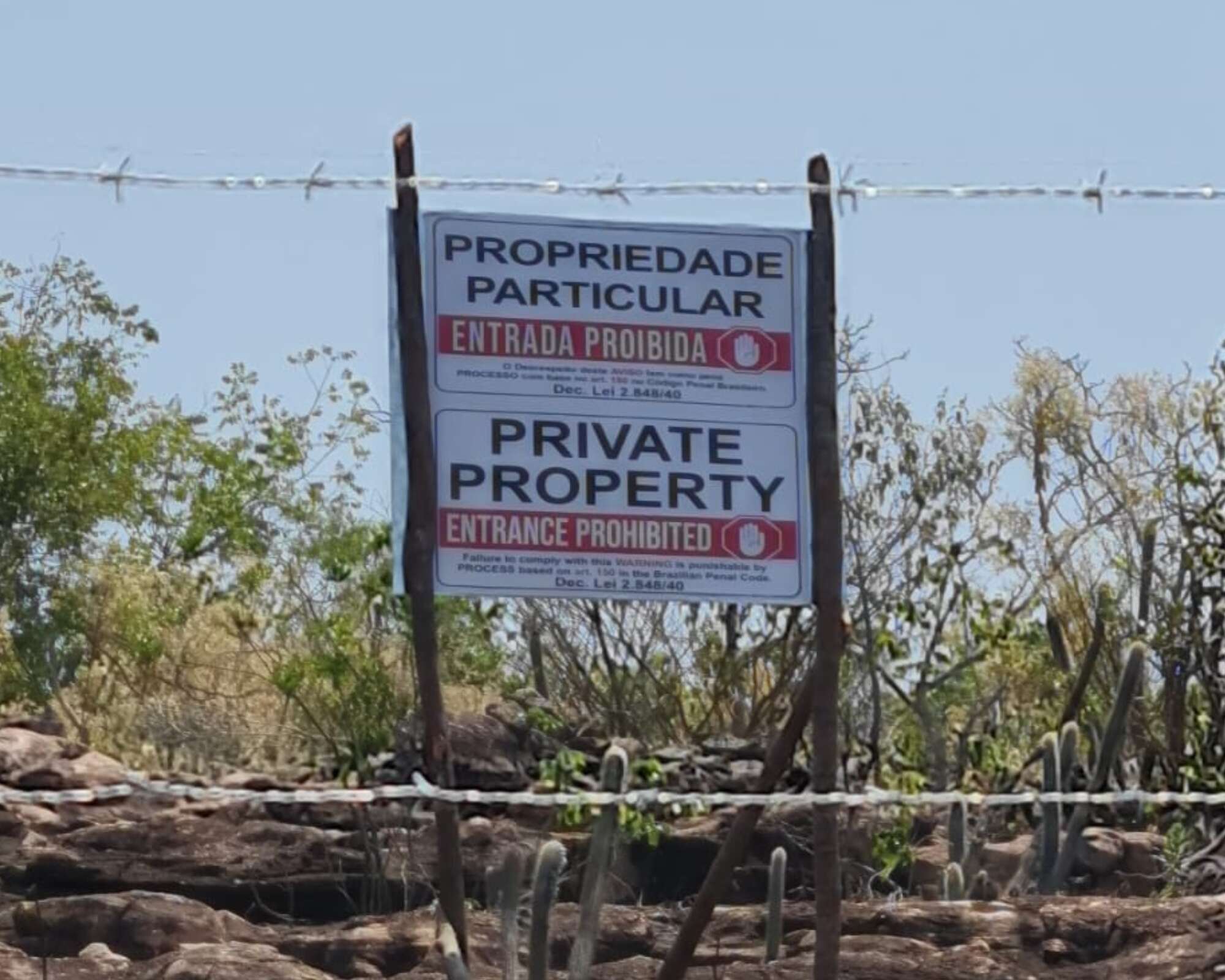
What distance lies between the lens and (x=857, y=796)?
6242mm

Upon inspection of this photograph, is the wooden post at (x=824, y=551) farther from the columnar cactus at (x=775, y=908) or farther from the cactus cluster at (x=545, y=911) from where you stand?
the columnar cactus at (x=775, y=908)

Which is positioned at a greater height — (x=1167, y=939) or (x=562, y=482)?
(x=562, y=482)

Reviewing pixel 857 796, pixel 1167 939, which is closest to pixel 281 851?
pixel 1167 939

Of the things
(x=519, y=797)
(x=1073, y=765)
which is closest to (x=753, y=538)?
(x=519, y=797)

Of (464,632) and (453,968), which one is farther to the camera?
(464,632)

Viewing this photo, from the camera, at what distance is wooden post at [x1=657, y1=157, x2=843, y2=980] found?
6.64 meters

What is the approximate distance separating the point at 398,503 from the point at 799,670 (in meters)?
8.67

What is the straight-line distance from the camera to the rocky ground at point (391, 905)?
8.76m

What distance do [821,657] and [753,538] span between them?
1.22 ft

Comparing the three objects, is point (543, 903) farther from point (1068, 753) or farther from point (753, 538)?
point (1068, 753)

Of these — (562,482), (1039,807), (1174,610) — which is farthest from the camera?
(1174,610)

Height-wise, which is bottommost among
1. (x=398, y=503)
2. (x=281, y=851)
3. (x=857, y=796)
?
(x=281, y=851)

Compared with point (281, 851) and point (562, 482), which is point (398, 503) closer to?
point (562, 482)

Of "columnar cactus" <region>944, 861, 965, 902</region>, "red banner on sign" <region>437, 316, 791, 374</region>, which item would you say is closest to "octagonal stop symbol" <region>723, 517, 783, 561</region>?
"red banner on sign" <region>437, 316, 791, 374</region>
